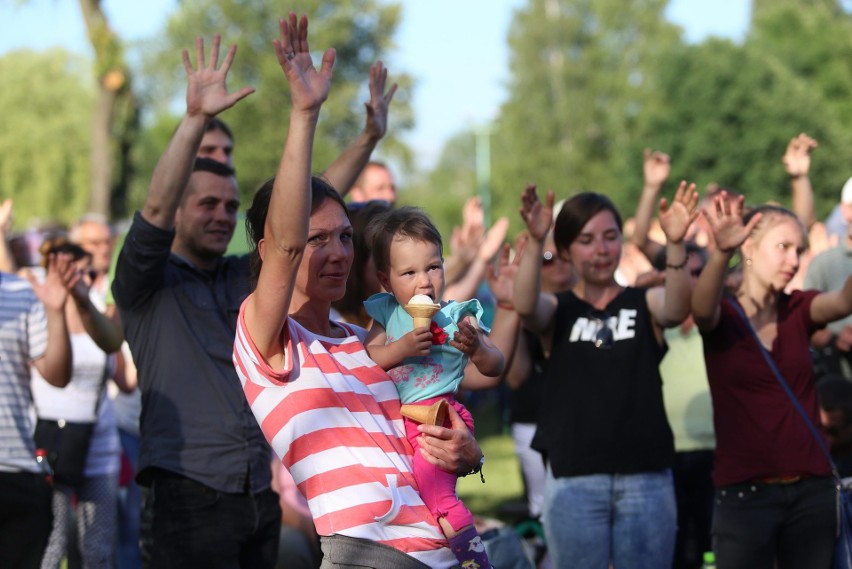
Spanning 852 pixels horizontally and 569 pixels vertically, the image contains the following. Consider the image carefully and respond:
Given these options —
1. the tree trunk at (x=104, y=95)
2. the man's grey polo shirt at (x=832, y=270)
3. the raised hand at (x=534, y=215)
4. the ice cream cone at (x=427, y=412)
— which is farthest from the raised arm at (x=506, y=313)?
the tree trunk at (x=104, y=95)

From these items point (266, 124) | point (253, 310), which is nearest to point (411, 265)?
point (253, 310)

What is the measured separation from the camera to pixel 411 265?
366 centimetres

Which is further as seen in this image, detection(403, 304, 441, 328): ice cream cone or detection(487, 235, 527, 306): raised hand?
detection(487, 235, 527, 306): raised hand

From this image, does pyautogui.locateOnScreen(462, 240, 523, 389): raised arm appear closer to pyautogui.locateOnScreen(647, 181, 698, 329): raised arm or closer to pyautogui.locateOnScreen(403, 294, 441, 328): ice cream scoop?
pyautogui.locateOnScreen(647, 181, 698, 329): raised arm

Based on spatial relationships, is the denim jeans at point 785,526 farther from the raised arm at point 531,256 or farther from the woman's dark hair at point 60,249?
the woman's dark hair at point 60,249

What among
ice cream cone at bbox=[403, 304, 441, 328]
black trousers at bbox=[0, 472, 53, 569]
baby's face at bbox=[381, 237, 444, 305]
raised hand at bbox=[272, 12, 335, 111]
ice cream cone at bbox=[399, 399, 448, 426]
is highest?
raised hand at bbox=[272, 12, 335, 111]

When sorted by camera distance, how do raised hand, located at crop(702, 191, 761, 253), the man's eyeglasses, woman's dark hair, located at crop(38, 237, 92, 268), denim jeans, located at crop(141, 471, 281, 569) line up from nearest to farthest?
1. denim jeans, located at crop(141, 471, 281, 569)
2. raised hand, located at crop(702, 191, 761, 253)
3. the man's eyeglasses
4. woman's dark hair, located at crop(38, 237, 92, 268)

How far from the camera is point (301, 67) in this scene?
3.28 metres

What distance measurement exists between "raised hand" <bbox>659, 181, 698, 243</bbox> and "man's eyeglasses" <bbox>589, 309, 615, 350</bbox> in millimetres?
530

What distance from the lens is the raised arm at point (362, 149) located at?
5.34 meters

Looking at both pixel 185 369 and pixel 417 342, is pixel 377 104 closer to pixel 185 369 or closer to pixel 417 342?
pixel 185 369

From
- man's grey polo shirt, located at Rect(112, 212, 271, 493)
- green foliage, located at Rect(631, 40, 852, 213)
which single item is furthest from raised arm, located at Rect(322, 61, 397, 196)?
green foliage, located at Rect(631, 40, 852, 213)

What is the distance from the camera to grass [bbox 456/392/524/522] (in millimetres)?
10633

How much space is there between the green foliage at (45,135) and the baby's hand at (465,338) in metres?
35.5
